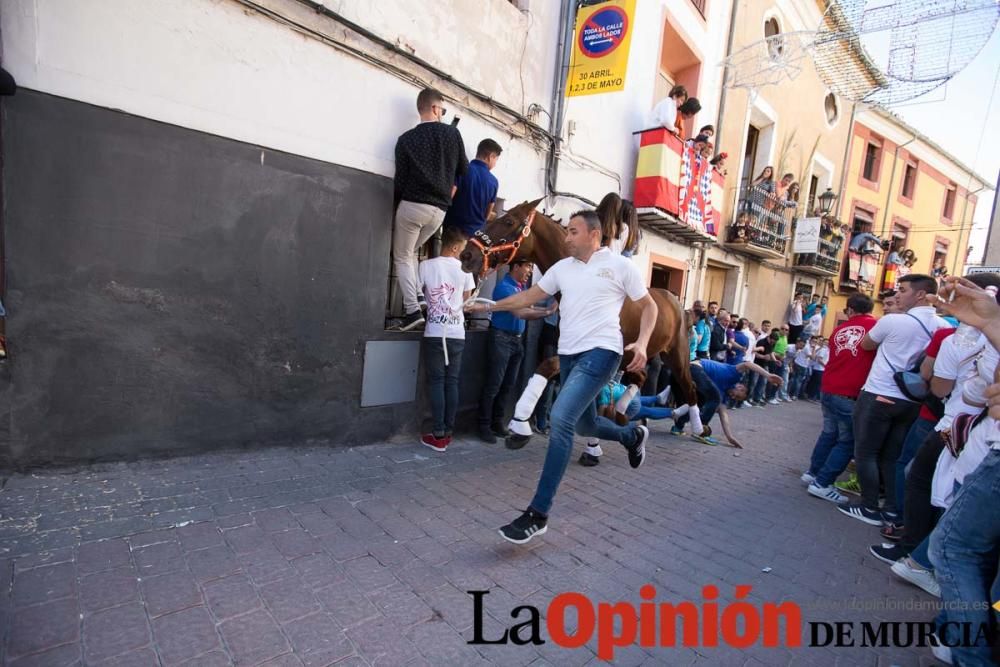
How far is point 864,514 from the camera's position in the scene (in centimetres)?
422

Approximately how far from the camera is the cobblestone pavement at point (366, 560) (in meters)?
1.99

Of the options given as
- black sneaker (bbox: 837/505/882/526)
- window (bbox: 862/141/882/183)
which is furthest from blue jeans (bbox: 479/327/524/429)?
window (bbox: 862/141/882/183)

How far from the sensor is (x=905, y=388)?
12.5 ft

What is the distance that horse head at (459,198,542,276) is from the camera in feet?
15.4

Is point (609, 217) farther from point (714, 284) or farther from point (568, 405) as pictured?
point (714, 284)

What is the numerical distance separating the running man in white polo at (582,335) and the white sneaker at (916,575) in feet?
6.96

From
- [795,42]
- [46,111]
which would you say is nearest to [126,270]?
[46,111]

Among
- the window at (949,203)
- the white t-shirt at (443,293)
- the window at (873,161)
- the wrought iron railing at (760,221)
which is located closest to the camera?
the white t-shirt at (443,293)

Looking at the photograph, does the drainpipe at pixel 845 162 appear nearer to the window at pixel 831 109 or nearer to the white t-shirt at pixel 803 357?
the window at pixel 831 109

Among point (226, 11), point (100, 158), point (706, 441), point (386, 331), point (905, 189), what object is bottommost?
point (706, 441)

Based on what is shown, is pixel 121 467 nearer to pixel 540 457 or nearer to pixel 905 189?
pixel 540 457

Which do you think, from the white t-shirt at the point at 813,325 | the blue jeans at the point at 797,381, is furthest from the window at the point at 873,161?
the blue jeans at the point at 797,381

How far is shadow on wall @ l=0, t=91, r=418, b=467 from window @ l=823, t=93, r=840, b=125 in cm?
1739

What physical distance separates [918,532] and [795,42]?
12.5 metres
